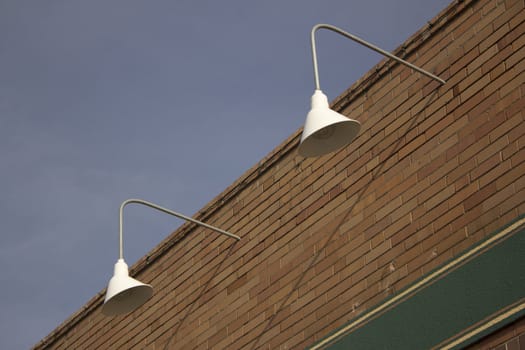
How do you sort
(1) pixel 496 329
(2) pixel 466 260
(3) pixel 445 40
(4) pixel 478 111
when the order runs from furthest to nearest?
(3) pixel 445 40
(4) pixel 478 111
(2) pixel 466 260
(1) pixel 496 329

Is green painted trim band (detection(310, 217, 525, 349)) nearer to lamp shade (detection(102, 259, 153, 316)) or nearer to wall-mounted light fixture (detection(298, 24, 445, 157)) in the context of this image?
wall-mounted light fixture (detection(298, 24, 445, 157))

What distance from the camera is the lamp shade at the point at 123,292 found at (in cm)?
1108

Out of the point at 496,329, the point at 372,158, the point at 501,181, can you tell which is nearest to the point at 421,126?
the point at 372,158

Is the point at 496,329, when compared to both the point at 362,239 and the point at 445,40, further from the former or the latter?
the point at 445,40

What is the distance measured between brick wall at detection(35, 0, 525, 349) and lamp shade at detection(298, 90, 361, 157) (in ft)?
2.53

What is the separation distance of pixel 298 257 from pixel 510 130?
9.19ft

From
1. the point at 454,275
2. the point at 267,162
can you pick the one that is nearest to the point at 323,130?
the point at 454,275

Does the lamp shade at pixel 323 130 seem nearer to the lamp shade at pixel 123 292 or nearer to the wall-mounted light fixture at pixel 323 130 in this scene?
the wall-mounted light fixture at pixel 323 130

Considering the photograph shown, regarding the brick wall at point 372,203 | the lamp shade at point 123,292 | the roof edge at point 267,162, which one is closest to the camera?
the brick wall at point 372,203

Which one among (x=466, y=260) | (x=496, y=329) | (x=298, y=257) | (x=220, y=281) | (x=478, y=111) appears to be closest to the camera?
(x=496, y=329)

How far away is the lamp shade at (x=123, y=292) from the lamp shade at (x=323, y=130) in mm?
2510

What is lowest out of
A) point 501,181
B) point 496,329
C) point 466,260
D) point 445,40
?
point 496,329

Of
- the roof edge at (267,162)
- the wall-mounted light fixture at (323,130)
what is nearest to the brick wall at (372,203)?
A: the roof edge at (267,162)

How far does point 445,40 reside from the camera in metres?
10.3
